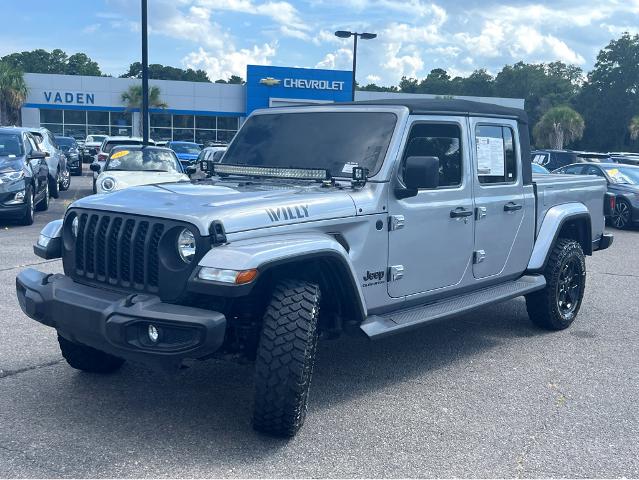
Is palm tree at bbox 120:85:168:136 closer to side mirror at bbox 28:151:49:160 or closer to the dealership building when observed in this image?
the dealership building

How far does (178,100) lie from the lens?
162 feet

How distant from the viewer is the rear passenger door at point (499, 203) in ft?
18.8

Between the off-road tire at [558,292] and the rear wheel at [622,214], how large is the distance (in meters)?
9.19

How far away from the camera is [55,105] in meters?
47.7

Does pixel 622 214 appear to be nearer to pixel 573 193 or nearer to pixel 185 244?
pixel 573 193

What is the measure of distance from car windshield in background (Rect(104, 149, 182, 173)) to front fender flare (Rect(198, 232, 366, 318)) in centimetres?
1073

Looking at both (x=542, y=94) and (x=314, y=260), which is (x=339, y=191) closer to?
(x=314, y=260)

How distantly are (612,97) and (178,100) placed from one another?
40932 mm

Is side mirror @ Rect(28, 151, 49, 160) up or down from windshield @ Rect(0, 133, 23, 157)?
down

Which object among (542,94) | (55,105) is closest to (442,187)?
(55,105)

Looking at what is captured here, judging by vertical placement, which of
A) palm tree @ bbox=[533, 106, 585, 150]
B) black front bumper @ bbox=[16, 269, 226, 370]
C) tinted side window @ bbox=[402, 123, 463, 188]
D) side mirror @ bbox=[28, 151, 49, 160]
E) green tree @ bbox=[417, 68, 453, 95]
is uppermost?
green tree @ bbox=[417, 68, 453, 95]

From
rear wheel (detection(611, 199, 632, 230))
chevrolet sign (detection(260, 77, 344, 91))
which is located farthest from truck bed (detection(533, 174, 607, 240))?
chevrolet sign (detection(260, 77, 344, 91))

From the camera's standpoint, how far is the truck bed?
6531 mm

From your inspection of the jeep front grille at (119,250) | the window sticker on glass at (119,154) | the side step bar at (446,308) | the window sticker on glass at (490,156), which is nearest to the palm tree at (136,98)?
the window sticker on glass at (119,154)
